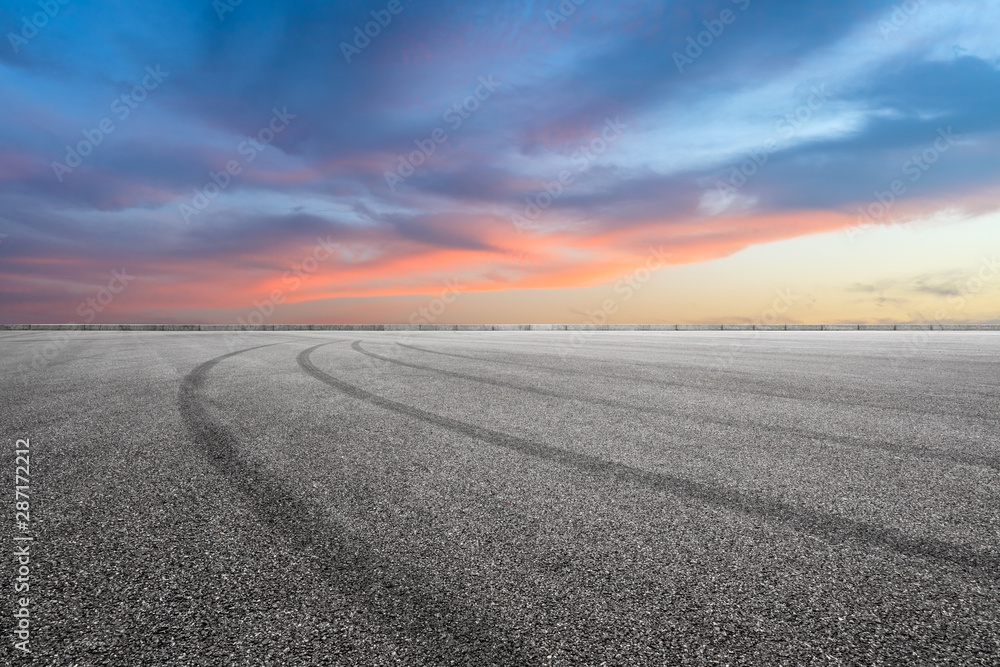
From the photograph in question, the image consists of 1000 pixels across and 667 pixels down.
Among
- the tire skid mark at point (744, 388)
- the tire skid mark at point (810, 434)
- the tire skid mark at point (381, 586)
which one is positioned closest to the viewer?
the tire skid mark at point (381, 586)

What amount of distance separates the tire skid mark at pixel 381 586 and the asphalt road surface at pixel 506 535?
1cm

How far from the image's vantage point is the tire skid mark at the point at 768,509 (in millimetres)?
2598

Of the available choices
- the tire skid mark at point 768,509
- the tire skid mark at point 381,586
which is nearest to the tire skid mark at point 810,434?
the tire skid mark at point 768,509

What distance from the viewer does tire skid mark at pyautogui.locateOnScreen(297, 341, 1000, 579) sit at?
2598 millimetres

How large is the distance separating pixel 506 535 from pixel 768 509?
155 cm

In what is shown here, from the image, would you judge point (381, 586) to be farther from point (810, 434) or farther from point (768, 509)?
point (810, 434)

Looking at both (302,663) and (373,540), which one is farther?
(373,540)

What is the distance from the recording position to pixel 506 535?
2.79 metres

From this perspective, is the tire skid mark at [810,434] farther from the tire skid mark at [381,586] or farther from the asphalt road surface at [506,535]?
the tire skid mark at [381,586]

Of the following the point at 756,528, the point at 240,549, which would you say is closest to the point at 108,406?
the point at 240,549

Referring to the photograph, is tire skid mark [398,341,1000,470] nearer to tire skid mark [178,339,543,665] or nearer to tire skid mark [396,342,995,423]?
tire skid mark [396,342,995,423]

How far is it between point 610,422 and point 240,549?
3.84 metres

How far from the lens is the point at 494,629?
A: 6.41ft

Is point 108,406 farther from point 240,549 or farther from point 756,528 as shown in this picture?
point 756,528
